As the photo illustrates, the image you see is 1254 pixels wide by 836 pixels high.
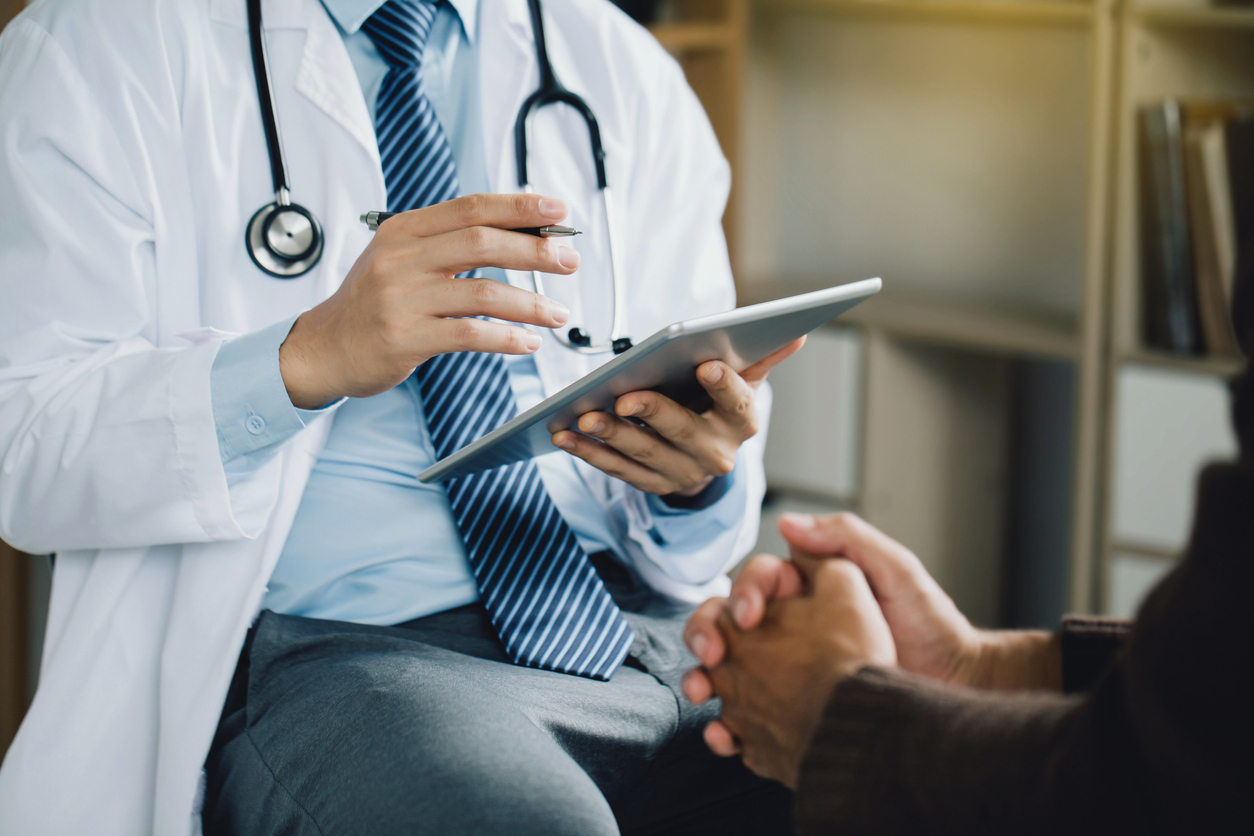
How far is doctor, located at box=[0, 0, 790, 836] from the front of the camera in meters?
0.79

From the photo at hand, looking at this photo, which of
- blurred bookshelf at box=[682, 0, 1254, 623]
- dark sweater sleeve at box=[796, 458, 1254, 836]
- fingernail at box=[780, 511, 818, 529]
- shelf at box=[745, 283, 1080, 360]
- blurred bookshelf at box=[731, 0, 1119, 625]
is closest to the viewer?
dark sweater sleeve at box=[796, 458, 1254, 836]

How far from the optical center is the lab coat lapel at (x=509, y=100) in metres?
1.07

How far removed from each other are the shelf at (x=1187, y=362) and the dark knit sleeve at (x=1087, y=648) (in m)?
0.96

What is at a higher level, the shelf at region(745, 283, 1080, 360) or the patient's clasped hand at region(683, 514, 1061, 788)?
the shelf at region(745, 283, 1080, 360)

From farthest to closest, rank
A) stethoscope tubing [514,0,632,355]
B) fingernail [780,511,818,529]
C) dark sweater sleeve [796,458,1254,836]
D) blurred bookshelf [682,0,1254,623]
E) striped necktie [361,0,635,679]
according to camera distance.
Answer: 1. blurred bookshelf [682,0,1254,623]
2. stethoscope tubing [514,0,632,355]
3. striped necktie [361,0,635,679]
4. fingernail [780,511,818,529]
5. dark sweater sleeve [796,458,1254,836]

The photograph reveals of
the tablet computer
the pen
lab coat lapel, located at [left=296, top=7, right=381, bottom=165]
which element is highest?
lab coat lapel, located at [left=296, top=7, right=381, bottom=165]

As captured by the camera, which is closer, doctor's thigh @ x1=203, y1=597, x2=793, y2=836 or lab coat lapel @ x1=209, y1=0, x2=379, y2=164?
doctor's thigh @ x1=203, y1=597, x2=793, y2=836

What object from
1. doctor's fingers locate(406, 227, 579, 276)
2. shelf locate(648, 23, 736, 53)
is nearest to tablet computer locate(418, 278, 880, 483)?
doctor's fingers locate(406, 227, 579, 276)

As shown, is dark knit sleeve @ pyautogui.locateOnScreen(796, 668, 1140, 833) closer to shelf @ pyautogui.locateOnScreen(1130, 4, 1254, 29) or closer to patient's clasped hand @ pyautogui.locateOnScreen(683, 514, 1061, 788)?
patient's clasped hand @ pyautogui.locateOnScreen(683, 514, 1061, 788)

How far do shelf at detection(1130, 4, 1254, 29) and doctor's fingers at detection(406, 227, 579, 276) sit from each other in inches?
49.4

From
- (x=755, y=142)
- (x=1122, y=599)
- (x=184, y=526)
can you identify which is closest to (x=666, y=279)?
(x=184, y=526)

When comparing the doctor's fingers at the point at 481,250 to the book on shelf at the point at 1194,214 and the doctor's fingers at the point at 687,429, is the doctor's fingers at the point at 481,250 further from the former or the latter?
the book on shelf at the point at 1194,214

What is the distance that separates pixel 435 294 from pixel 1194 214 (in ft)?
4.24

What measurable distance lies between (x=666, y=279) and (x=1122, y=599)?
103 centimetres
